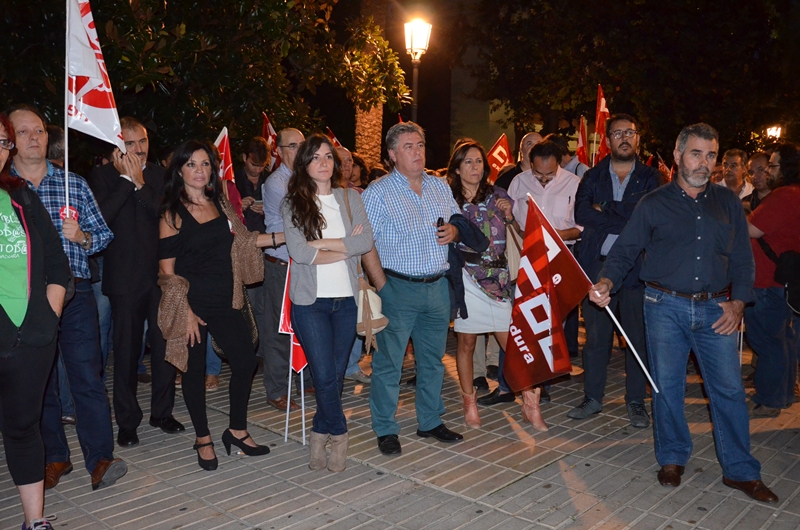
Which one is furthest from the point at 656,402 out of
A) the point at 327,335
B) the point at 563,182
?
the point at 563,182

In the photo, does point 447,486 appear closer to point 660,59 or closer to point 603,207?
point 603,207

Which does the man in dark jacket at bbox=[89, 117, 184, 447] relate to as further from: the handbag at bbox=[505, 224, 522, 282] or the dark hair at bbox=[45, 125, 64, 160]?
the handbag at bbox=[505, 224, 522, 282]

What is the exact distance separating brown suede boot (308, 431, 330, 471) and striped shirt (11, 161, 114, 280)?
6.25 feet

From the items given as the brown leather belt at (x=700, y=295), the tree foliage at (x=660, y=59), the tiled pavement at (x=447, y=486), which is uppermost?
the tree foliage at (x=660, y=59)

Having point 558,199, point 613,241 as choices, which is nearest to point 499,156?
point 558,199

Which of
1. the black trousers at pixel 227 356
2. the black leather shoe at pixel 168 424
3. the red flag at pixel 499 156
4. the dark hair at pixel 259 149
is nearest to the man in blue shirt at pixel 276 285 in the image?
the dark hair at pixel 259 149

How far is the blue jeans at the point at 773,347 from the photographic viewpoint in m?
6.69

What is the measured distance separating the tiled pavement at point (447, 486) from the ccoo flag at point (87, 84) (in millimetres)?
2330

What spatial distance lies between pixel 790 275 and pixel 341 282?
3831 mm

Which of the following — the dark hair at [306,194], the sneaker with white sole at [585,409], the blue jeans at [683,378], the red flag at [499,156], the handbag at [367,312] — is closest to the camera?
the blue jeans at [683,378]

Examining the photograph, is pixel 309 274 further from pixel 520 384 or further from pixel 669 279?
pixel 669 279

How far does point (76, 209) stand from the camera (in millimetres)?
5215

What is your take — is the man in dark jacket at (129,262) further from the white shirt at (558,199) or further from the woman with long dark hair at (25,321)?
the white shirt at (558,199)

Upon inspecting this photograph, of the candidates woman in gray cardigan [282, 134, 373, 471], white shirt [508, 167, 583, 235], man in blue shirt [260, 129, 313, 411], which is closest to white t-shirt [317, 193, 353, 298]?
woman in gray cardigan [282, 134, 373, 471]
